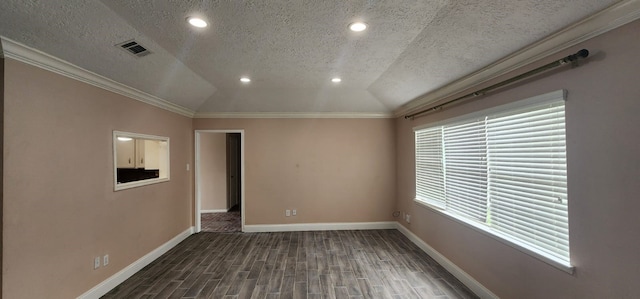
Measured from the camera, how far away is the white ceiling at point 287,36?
70.8 inches

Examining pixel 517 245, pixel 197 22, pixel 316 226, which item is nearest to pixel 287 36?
pixel 197 22

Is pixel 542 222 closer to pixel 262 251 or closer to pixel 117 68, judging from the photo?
pixel 262 251

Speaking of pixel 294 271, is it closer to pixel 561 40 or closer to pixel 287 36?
pixel 287 36

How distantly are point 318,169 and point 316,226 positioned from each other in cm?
115

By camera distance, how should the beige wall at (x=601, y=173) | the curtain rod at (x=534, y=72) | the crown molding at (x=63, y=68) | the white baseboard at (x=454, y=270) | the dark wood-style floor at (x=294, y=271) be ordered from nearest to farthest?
the beige wall at (x=601, y=173), the curtain rod at (x=534, y=72), the crown molding at (x=63, y=68), the white baseboard at (x=454, y=270), the dark wood-style floor at (x=294, y=271)

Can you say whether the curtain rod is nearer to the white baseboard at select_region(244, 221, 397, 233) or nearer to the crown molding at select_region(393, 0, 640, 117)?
the crown molding at select_region(393, 0, 640, 117)

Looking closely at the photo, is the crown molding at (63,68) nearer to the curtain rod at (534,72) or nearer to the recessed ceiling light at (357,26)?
the recessed ceiling light at (357,26)

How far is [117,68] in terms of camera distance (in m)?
2.67

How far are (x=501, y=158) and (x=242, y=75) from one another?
3.16 meters

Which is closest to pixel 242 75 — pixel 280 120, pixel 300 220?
pixel 280 120

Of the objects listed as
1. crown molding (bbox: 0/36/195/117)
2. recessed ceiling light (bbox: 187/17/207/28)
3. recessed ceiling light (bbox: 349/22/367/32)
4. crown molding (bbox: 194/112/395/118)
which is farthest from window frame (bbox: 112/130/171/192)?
recessed ceiling light (bbox: 349/22/367/32)

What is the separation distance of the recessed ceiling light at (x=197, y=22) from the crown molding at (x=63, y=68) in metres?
1.26

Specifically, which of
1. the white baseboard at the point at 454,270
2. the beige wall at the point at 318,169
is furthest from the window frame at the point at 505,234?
the beige wall at the point at 318,169

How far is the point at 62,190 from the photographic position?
90.4 inches
